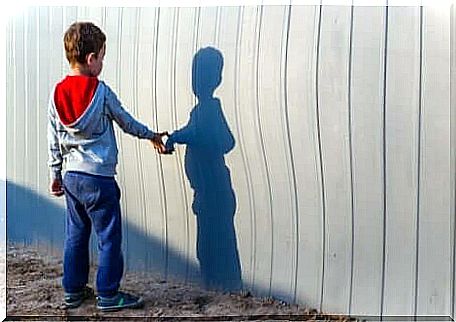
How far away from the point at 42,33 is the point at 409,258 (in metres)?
1.90

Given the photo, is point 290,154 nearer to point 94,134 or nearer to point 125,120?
point 125,120

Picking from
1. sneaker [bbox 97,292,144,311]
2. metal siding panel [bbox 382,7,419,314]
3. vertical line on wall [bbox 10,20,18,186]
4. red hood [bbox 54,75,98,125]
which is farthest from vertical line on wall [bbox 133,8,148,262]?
metal siding panel [bbox 382,7,419,314]

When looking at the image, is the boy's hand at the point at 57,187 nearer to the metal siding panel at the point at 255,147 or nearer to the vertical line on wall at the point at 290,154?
the metal siding panel at the point at 255,147

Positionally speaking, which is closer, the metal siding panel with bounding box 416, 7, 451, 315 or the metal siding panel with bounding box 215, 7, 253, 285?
the metal siding panel with bounding box 416, 7, 451, 315

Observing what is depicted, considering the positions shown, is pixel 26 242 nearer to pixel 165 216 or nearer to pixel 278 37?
pixel 165 216

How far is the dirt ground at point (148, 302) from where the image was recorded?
335 centimetres

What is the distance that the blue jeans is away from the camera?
3.25m

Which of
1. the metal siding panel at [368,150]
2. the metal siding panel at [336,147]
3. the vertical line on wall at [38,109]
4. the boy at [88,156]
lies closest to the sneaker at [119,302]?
the boy at [88,156]

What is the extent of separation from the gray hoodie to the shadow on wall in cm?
33

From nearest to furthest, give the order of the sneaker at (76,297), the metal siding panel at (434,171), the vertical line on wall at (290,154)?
the metal siding panel at (434,171) → the vertical line on wall at (290,154) → the sneaker at (76,297)

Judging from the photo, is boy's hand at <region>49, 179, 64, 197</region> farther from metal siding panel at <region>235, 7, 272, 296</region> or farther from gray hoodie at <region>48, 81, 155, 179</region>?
metal siding panel at <region>235, 7, 272, 296</region>

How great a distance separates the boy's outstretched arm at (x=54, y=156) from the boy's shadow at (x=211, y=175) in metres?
0.50

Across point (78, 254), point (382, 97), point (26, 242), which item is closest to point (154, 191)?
point (78, 254)

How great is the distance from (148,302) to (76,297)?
1.04 ft
